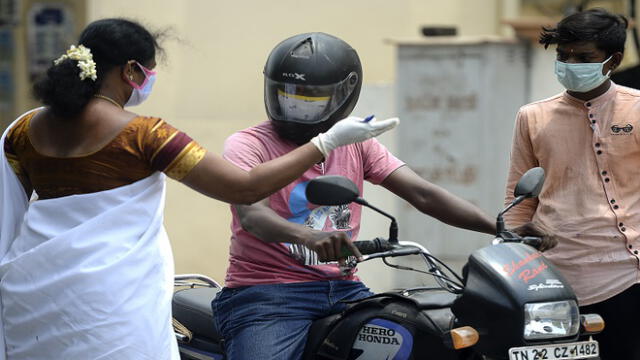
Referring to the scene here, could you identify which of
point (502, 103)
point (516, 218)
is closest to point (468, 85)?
point (502, 103)

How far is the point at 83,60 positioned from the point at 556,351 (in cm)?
160

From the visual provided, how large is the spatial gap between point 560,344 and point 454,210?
881mm

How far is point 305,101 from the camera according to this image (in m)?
3.75

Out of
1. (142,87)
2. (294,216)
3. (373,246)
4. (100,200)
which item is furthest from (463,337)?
(142,87)

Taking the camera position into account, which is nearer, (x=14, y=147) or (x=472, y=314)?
(x=472, y=314)

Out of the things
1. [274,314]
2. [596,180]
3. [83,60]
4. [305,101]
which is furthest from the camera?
[596,180]

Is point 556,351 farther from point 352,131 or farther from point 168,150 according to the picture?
point 168,150

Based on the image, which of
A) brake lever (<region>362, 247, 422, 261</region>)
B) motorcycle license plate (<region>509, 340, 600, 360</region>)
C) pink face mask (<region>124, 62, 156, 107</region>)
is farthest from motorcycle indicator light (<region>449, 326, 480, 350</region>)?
pink face mask (<region>124, 62, 156, 107</region>)

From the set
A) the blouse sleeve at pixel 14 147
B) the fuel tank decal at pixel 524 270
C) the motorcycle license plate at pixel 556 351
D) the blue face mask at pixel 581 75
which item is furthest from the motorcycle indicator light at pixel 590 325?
the blouse sleeve at pixel 14 147

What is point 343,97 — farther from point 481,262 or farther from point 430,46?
point 430,46

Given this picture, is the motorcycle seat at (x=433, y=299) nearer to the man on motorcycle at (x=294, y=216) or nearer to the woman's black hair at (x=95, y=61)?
the man on motorcycle at (x=294, y=216)

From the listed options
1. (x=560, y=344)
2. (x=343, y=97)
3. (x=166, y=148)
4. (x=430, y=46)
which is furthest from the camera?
(x=430, y=46)

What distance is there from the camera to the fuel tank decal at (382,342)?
129 inches

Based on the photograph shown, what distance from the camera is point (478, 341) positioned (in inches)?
124
